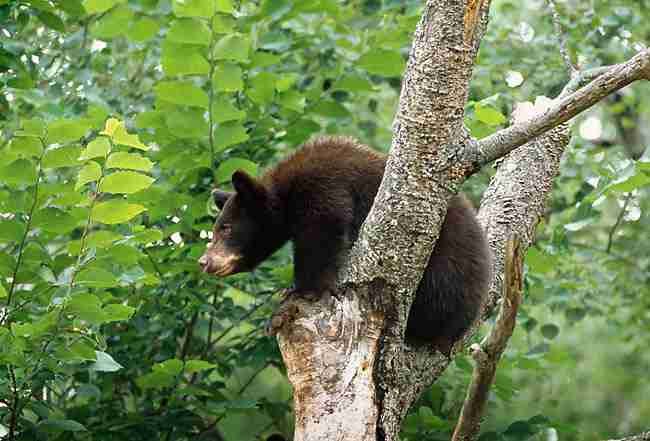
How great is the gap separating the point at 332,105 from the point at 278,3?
683mm

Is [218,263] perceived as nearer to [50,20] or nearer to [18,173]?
[18,173]

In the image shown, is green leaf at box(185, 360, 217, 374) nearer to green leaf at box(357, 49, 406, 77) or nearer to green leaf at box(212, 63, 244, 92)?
green leaf at box(212, 63, 244, 92)

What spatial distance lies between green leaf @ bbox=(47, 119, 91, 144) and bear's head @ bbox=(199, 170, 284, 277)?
125cm

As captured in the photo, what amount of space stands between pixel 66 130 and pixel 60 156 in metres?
0.15

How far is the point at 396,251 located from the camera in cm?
411

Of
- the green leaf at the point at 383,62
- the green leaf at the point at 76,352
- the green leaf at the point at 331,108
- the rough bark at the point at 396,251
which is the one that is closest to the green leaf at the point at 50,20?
the green leaf at the point at 331,108

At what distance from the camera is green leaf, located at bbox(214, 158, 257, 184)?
539cm

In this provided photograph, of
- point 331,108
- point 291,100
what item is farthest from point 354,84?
point 291,100

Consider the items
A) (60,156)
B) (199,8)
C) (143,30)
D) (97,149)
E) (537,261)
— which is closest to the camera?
(97,149)

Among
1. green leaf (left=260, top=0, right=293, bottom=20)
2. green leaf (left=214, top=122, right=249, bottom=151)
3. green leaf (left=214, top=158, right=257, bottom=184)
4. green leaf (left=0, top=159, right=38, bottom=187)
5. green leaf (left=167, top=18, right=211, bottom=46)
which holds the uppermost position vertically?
green leaf (left=167, top=18, right=211, bottom=46)

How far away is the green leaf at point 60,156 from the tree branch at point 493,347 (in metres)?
1.81

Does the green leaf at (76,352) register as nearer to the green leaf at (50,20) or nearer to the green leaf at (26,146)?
the green leaf at (26,146)

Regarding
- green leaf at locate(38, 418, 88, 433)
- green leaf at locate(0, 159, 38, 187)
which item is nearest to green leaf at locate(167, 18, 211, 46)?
green leaf at locate(0, 159, 38, 187)

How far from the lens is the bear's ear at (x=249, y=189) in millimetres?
5215
